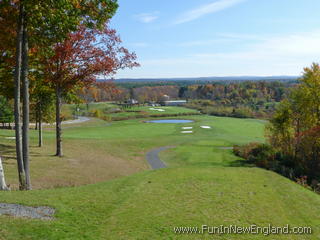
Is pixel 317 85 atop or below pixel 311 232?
atop

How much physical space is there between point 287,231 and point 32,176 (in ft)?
43.1

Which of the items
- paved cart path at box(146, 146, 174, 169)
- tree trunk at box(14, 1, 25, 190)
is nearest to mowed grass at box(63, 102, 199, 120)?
paved cart path at box(146, 146, 174, 169)

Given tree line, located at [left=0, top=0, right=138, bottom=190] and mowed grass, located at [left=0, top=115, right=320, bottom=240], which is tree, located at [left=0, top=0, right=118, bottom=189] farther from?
mowed grass, located at [left=0, top=115, right=320, bottom=240]

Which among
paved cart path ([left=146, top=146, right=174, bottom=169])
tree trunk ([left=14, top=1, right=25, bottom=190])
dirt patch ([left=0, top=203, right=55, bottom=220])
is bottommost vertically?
paved cart path ([left=146, top=146, right=174, bottom=169])

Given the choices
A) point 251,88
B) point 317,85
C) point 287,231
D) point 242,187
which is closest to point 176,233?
point 287,231

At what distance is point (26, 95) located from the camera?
13.1 meters

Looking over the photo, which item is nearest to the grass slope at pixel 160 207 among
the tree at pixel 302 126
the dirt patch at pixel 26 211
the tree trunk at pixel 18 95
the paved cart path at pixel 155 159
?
the dirt patch at pixel 26 211

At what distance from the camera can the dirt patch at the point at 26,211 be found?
30.0 feet

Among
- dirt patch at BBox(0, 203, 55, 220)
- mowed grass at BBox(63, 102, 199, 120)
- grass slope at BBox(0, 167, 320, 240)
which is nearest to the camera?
grass slope at BBox(0, 167, 320, 240)

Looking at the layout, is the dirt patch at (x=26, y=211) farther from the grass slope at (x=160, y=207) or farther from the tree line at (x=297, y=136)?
the tree line at (x=297, y=136)

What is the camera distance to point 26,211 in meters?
9.50

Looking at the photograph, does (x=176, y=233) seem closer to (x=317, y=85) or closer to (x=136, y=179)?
(x=136, y=179)

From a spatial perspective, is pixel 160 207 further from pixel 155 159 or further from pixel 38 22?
pixel 155 159

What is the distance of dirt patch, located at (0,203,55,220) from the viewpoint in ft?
30.0
